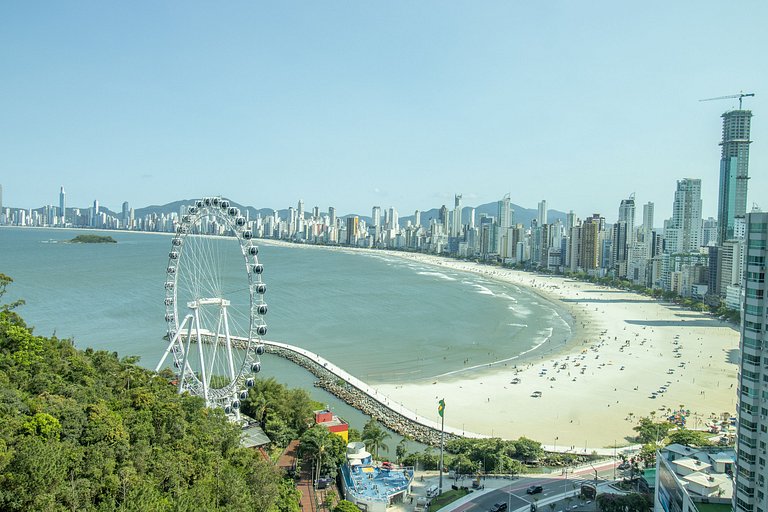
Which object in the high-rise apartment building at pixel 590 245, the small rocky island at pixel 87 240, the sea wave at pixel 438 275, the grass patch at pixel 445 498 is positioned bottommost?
the grass patch at pixel 445 498

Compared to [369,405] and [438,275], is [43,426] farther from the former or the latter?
[438,275]

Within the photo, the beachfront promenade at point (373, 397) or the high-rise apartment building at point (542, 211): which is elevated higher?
the high-rise apartment building at point (542, 211)

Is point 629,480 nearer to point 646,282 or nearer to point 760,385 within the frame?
point 760,385

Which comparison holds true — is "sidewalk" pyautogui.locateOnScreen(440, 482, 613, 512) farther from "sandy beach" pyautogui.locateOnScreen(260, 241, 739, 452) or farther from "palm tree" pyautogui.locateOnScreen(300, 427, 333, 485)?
"sandy beach" pyautogui.locateOnScreen(260, 241, 739, 452)

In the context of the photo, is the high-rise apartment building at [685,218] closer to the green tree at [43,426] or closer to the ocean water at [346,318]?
the ocean water at [346,318]

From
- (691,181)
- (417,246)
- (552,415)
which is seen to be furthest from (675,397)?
(417,246)

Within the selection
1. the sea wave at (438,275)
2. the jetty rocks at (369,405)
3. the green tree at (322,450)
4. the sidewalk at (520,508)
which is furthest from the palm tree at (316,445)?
the sea wave at (438,275)
